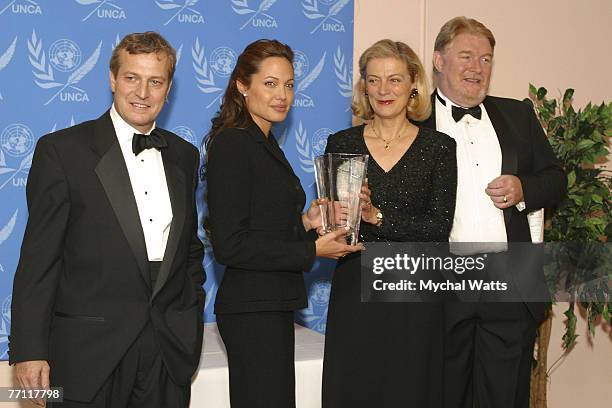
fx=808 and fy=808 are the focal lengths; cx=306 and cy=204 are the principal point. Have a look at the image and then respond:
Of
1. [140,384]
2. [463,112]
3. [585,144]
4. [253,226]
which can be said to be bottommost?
[140,384]

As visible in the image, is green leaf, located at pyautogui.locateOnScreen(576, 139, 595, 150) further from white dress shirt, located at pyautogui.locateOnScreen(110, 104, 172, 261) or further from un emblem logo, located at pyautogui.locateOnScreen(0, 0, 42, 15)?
un emblem logo, located at pyautogui.locateOnScreen(0, 0, 42, 15)

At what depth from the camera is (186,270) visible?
2863mm

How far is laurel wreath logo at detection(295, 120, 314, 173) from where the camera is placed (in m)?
4.61

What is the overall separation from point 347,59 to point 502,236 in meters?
1.63

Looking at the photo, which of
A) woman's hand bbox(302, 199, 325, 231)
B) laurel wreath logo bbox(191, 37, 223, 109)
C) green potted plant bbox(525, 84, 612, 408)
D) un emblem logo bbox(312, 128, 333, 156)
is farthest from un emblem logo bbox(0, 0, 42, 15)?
green potted plant bbox(525, 84, 612, 408)

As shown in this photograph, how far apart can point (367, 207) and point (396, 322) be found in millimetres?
502

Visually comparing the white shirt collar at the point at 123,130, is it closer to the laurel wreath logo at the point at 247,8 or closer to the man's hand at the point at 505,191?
the man's hand at the point at 505,191

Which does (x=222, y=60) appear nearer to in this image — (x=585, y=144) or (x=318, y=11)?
(x=318, y=11)

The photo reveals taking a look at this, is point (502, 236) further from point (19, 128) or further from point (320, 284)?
point (19, 128)

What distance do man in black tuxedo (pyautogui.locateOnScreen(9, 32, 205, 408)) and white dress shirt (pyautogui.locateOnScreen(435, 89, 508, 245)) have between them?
1312 millimetres

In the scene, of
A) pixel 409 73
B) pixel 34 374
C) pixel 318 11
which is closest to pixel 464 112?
pixel 409 73

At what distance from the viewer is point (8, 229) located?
13.0 feet

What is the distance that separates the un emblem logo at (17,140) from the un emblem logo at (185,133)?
2.42 ft

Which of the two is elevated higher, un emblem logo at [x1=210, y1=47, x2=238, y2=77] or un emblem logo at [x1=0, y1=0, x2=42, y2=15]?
un emblem logo at [x1=0, y1=0, x2=42, y2=15]
